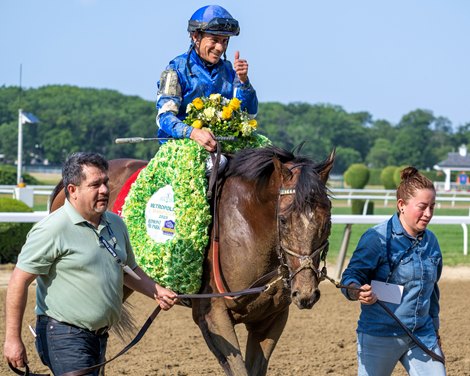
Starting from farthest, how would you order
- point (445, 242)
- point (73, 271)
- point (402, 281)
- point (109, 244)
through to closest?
1. point (445, 242)
2. point (402, 281)
3. point (109, 244)
4. point (73, 271)

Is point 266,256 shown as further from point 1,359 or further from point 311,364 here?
point 1,359

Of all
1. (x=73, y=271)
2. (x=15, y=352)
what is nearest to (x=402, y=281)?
(x=73, y=271)

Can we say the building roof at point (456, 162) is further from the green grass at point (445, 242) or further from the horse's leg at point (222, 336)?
the horse's leg at point (222, 336)

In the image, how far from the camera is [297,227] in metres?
Answer: 4.14

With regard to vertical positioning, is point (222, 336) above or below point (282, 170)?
below

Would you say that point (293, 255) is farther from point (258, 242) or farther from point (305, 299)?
point (258, 242)

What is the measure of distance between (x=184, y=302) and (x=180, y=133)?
3.38 ft

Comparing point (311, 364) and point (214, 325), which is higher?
point (214, 325)

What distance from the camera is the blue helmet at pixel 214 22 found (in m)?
5.16

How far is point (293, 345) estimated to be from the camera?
7.03 metres

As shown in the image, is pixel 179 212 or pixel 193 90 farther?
pixel 193 90

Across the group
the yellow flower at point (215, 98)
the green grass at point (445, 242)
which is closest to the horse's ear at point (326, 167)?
the yellow flower at point (215, 98)

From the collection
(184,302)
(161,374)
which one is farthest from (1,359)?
(184,302)

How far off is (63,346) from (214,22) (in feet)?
7.92
